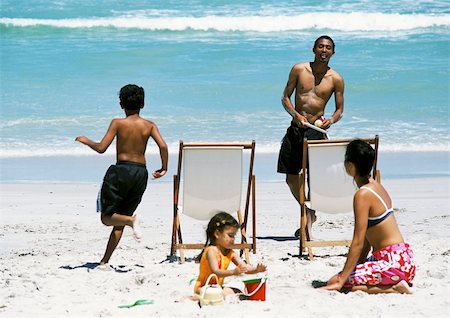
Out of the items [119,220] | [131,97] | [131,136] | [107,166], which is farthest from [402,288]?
[107,166]

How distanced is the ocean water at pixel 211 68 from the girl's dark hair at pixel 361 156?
19.7 ft

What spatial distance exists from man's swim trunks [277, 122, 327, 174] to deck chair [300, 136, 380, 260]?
608mm

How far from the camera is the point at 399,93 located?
18438mm

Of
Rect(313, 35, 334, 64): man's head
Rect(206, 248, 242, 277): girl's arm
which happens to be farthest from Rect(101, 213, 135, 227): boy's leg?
Rect(313, 35, 334, 64): man's head

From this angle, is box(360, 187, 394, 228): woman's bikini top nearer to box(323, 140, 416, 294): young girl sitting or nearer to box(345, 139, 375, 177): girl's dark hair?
box(323, 140, 416, 294): young girl sitting

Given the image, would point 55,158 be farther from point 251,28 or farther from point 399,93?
point 251,28

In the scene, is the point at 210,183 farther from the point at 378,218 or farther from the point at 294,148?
the point at 378,218

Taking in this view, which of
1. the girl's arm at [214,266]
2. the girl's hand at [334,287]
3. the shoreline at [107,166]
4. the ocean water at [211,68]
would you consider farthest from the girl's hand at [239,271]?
the ocean water at [211,68]

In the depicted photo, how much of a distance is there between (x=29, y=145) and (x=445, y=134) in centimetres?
627

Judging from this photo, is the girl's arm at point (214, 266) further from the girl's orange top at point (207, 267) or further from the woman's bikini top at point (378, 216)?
the woman's bikini top at point (378, 216)

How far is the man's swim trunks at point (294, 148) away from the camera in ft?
27.2

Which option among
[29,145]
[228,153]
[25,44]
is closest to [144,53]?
[25,44]

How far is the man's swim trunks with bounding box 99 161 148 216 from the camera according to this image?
7.15 m

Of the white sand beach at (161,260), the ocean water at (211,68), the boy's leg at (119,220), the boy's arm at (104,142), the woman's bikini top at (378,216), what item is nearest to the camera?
the white sand beach at (161,260)
